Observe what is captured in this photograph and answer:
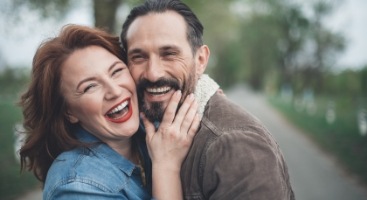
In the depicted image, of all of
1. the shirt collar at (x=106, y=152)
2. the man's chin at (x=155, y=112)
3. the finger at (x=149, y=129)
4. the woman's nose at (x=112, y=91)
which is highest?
the woman's nose at (x=112, y=91)

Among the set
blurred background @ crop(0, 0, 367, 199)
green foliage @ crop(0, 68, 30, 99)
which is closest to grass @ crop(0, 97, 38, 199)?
blurred background @ crop(0, 0, 367, 199)

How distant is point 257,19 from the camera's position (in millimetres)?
34781

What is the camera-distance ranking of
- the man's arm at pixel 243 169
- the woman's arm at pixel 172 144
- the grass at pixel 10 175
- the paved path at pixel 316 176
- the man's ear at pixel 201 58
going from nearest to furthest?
the man's arm at pixel 243 169
the woman's arm at pixel 172 144
the man's ear at pixel 201 58
the paved path at pixel 316 176
the grass at pixel 10 175

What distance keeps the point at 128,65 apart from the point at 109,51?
0.54 ft

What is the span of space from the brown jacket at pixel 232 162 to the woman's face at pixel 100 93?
1.71ft

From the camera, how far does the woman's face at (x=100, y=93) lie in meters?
2.14

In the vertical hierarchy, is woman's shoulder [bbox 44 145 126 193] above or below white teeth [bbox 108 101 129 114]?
below

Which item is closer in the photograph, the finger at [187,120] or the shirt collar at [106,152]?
the finger at [187,120]

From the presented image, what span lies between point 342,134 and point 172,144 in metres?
8.07

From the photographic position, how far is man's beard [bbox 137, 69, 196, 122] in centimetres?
227

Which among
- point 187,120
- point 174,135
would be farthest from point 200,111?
point 174,135

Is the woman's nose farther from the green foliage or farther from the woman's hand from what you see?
the green foliage

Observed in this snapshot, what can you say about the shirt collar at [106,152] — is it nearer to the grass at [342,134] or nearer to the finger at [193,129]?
the finger at [193,129]

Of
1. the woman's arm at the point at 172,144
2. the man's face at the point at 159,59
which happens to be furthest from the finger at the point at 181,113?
the man's face at the point at 159,59
